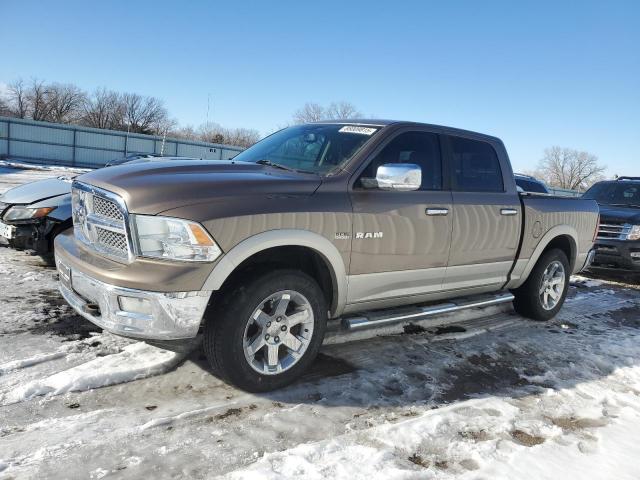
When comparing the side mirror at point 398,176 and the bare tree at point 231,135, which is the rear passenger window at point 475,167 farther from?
the bare tree at point 231,135

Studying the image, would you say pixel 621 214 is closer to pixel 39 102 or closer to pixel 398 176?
pixel 398 176

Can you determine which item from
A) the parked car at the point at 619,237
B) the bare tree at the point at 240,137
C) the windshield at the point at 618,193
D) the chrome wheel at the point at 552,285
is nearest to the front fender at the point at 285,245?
the chrome wheel at the point at 552,285

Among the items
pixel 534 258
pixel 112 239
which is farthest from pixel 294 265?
pixel 534 258

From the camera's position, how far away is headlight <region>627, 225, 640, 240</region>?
8.67 meters

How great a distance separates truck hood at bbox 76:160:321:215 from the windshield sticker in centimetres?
71

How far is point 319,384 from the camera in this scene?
364 centimetres

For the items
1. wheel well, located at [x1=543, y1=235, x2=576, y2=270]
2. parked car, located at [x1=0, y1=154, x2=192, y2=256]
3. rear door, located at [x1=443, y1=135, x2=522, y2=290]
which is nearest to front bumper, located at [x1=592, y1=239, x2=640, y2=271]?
wheel well, located at [x1=543, y1=235, x2=576, y2=270]

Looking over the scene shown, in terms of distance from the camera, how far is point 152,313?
9.77 ft

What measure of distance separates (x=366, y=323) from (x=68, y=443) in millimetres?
2083

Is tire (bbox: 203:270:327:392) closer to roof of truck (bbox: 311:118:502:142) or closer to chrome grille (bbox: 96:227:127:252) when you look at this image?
chrome grille (bbox: 96:227:127:252)

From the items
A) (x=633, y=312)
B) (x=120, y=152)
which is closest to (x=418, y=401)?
(x=633, y=312)

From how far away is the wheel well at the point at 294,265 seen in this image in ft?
10.9

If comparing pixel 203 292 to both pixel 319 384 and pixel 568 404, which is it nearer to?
pixel 319 384

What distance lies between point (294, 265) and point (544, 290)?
11.3 feet
